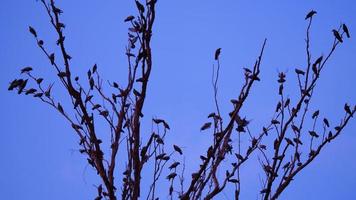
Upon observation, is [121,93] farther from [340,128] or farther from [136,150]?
[340,128]

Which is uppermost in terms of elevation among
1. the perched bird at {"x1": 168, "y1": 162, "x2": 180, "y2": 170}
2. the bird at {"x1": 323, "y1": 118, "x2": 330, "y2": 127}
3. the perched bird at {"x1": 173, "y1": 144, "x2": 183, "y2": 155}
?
the bird at {"x1": 323, "y1": 118, "x2": 330, "y2": 127}

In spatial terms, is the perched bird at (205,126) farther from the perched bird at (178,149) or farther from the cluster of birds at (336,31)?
the cluster of birds at (336,31)

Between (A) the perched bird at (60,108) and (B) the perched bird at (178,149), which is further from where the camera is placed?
(B) the perched bird at (178,149)

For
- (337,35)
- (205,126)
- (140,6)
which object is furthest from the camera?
(337,35)

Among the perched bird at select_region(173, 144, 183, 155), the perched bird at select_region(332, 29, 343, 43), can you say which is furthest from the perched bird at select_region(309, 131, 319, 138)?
the perched bird at select_region(173, 144, 183, 155)

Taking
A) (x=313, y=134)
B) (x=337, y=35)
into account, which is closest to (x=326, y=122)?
(x=313, y=134)

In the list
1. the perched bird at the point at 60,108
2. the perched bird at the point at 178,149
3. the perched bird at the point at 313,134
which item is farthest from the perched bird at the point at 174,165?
the perched bird at the point at 313,134

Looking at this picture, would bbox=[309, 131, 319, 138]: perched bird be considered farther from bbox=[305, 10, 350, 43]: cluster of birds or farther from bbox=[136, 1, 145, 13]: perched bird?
bbox=[136, 1, 145, 13]: perched bird

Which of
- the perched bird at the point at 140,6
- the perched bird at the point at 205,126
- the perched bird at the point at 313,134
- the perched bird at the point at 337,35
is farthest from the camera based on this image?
the perched bird at the point at 313,134

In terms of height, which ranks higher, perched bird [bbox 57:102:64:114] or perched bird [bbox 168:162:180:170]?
perched bird [bbox 57:102:64:114]

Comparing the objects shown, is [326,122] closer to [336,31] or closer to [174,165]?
[336,31]

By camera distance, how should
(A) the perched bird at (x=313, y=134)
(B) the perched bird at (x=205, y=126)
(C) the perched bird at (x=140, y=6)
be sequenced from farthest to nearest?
1. (A) the perched bird at (x=313, y=134)
2. (B) the perched bird at (x=205, y=126)
3. (C) the perched bird at (x=140, y=6)

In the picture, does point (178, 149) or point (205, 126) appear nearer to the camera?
point (205, 126)

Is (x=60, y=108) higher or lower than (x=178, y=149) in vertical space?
higher
